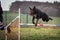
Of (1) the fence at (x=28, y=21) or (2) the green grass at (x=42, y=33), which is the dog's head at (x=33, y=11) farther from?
(2) the green grass at (x=42, y=33)

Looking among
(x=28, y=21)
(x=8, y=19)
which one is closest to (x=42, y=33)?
(x=28, y=21)

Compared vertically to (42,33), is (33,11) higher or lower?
higher

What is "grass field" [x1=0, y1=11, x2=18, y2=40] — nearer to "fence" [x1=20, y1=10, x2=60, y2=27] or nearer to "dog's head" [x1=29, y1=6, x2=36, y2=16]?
"fence" [x1=20, y1=10, x2=60, y2=27]

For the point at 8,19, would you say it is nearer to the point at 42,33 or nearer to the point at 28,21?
the point at 28,21

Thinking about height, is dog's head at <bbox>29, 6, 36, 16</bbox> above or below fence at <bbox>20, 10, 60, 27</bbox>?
above

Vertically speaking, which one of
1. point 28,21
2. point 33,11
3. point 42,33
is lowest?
point 42,33

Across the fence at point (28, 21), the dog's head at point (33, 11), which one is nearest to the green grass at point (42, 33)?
the fence at point (28, 21)

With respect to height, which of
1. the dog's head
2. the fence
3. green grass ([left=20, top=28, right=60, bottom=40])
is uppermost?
the dog's head

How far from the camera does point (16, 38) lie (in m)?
3.25

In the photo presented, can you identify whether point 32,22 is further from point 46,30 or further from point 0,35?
point 0,35

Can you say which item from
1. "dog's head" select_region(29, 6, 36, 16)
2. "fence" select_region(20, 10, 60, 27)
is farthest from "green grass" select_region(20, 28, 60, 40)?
"dog's head" select_region(29, 6, 36, 16)

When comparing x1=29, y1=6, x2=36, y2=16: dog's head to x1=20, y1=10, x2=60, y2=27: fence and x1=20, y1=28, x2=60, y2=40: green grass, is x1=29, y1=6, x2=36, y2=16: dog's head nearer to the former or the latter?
x1=20, y1=10, x2=60, y2=27: fence

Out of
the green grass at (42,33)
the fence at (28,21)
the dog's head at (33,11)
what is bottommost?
the green grass at (42,33)

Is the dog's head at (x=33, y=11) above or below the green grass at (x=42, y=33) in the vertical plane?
above
